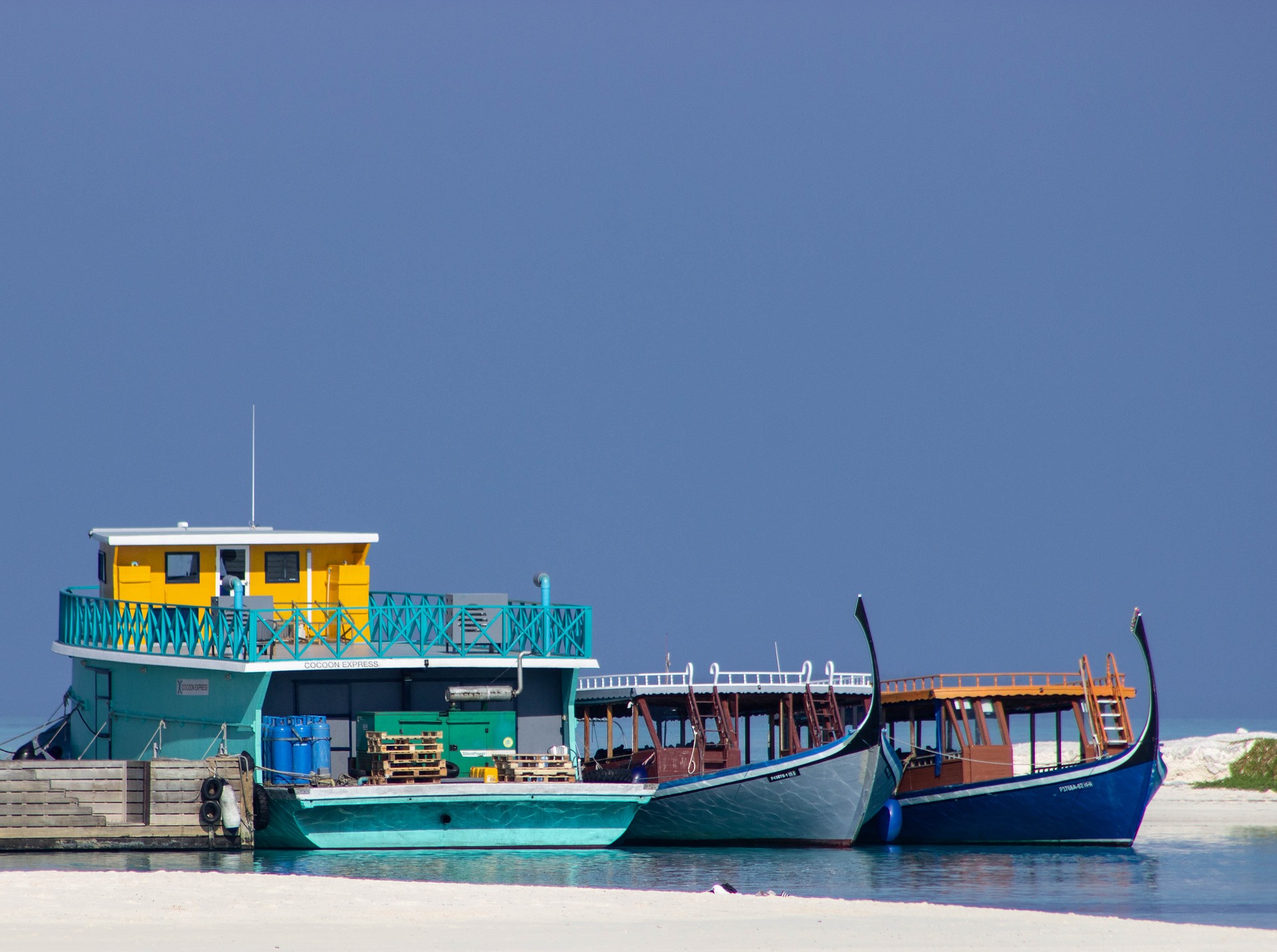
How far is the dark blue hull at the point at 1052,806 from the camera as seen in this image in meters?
32.7

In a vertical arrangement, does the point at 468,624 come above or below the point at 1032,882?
above

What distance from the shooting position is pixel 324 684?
30859 millimetres

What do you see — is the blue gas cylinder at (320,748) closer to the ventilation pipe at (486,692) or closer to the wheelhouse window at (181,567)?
the ventilation pipe at (486,692)

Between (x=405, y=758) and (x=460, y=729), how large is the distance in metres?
1.27

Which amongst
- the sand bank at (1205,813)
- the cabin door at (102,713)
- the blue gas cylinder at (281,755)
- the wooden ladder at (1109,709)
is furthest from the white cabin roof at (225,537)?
the sand bank at (1205,813)

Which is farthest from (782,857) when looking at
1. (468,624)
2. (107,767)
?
(107,767)

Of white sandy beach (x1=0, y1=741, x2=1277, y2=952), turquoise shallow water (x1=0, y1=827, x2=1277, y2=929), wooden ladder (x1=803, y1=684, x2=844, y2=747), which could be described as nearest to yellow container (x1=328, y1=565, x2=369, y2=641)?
turquoise shallow water (x1=0, y1=827, x2=1277, y2=929)

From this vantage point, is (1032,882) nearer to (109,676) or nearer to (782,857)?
(782,857)

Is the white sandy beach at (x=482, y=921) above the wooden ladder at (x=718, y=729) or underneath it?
underneath

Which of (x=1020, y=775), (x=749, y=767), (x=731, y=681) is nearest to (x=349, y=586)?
(x=731, y=681)

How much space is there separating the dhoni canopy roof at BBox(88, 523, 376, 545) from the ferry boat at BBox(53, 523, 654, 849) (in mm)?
38

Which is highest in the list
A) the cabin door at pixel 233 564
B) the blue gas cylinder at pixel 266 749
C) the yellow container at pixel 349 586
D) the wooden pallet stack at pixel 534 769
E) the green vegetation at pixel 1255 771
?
the cabin door at pixel 233 564

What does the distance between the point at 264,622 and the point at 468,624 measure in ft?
11.5

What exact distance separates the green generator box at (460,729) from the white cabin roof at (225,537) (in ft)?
12.3
